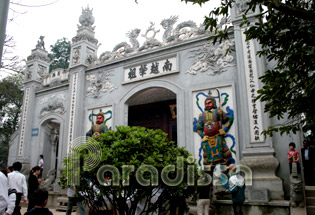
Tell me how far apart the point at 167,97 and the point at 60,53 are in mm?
16329

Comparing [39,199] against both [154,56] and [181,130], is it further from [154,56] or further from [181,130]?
[154,56]

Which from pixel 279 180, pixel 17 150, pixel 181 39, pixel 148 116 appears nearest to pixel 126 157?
pixel 279 180

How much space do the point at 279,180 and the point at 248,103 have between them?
6.22 feet

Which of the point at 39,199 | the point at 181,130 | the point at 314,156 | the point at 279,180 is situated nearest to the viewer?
the point at 39,199

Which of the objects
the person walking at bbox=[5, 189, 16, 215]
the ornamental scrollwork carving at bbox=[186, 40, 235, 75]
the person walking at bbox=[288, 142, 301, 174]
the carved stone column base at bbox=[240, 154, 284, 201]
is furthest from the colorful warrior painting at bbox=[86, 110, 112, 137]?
the person walking at bbox=[288, 142, 301, 174]

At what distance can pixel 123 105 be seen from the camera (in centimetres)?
952

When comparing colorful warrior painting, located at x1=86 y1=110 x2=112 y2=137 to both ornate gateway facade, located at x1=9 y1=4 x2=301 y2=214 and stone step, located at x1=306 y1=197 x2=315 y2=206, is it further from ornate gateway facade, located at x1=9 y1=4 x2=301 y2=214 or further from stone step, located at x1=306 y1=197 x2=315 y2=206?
stone step, located at x1=306 y1=197 x2=315 y2=206

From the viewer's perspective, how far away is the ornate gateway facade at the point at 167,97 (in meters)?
6.70

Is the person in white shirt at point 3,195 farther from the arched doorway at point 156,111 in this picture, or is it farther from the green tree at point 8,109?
the green tree at point 8,109

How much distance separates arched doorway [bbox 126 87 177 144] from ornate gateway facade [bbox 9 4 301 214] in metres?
0.04

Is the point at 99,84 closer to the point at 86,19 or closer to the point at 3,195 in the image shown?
the point at 86,19

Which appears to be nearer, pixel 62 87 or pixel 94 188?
pixel 94 188

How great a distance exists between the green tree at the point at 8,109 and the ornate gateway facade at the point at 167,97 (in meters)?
6.10

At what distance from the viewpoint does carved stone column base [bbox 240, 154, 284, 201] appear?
6.16 m
